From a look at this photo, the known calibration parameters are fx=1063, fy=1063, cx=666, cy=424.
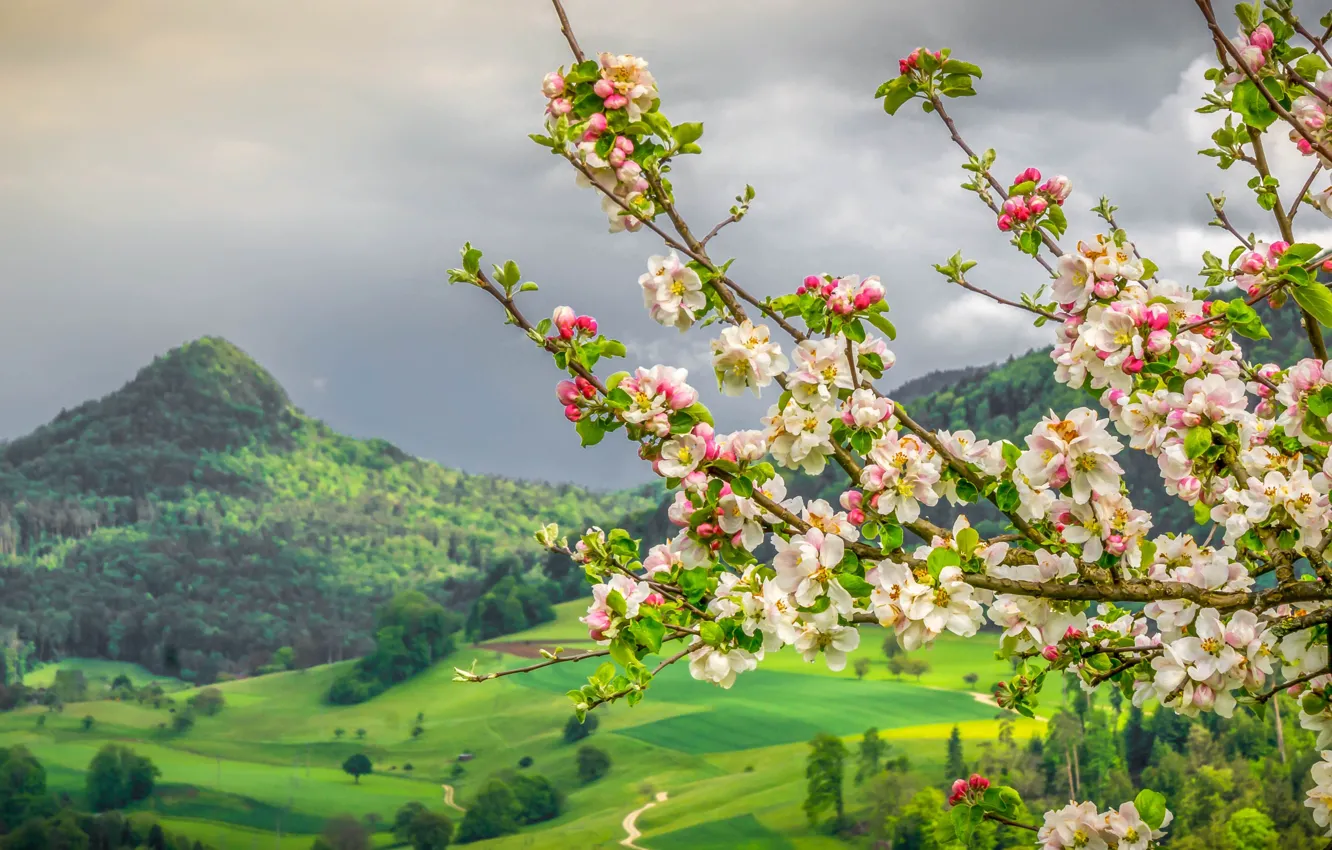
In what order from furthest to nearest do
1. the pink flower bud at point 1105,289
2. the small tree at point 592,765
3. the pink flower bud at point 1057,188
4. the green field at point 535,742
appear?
the small tree at point 592,765
the green field at point 535,742
the pink flower bud at point 1057,188
the pink flower bud at point 1105,289

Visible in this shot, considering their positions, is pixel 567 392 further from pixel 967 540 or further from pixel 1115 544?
pixel 1115 544

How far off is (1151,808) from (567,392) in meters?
1.86

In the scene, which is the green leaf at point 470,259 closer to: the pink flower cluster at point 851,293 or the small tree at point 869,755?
the pink flower cluster at point 851,293

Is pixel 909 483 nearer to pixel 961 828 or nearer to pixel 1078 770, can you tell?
pixel 961 828

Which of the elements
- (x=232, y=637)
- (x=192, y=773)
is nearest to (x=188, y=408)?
(x=232, y=637)

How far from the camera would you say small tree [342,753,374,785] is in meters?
28.2

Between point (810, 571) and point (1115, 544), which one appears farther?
point (1115, 544)

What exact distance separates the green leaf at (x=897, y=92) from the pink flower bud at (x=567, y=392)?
1.49m

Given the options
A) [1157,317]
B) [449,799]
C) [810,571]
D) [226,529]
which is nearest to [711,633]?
[810,571]

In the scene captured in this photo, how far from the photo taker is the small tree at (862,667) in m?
24.5

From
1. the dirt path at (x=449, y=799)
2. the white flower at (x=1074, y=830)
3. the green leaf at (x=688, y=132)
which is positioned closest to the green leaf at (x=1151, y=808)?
the white flower at (x=1074, y=830)

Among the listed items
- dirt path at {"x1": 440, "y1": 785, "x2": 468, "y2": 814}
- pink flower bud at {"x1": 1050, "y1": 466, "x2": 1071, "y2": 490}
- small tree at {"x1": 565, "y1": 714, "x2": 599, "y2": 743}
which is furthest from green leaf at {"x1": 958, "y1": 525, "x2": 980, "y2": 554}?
dirt path at {"x1": 440, "y1": 785, "x2": 468, "y2": 814}

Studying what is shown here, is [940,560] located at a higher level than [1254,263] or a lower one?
lower

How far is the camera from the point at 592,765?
25594mm
